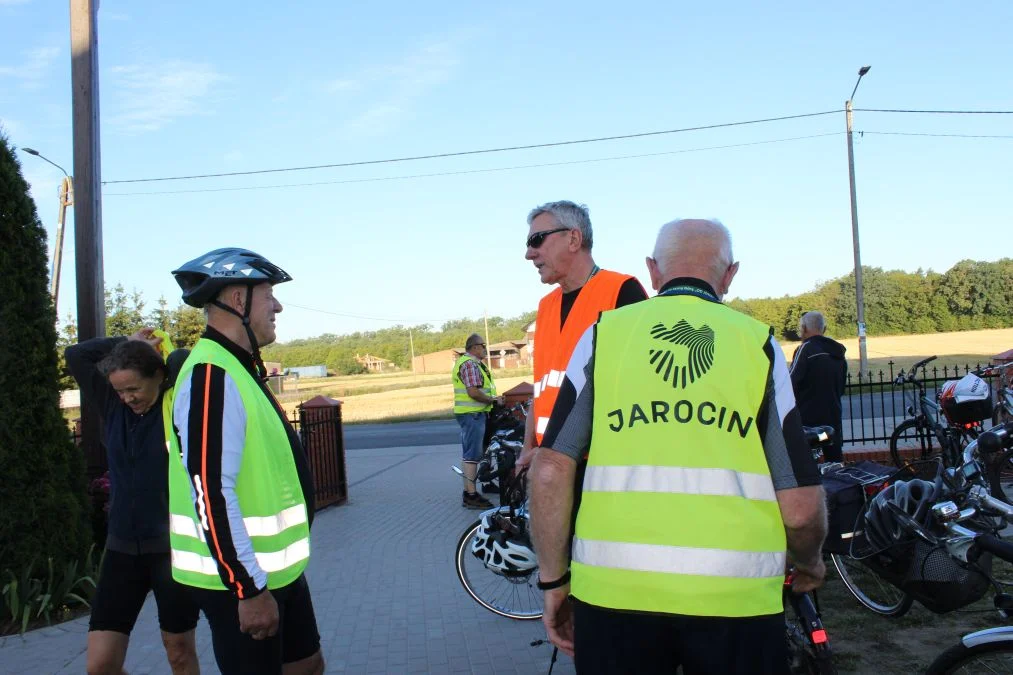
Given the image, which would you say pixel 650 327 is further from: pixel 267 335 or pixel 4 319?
pixel 4 319

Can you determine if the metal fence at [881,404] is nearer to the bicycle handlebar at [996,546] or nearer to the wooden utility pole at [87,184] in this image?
the bicycle handlebar at [996,546]

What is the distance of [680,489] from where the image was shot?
1.91 m

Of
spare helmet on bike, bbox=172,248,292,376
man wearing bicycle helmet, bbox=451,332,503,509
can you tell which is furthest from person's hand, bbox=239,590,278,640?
man wearing bicycle helmet, bbox=451,332,503,509

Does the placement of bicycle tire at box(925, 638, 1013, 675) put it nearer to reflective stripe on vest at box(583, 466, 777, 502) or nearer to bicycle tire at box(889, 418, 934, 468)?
reflective stripe on vest at box(583, 466, 777, 502)

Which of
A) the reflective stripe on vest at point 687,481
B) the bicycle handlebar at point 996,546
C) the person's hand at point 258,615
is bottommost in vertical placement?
the bicycle handlebar at point 996,546

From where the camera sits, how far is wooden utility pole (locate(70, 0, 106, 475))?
682 cm

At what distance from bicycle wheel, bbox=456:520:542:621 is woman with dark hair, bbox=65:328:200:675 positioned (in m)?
2.23

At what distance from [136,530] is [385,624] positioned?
2.46 metres

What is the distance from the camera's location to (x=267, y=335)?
2830mm

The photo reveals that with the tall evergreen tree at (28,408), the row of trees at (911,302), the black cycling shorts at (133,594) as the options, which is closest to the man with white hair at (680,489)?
the black cycling shorts at (133,594)

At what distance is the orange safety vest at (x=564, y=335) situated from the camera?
326 cm

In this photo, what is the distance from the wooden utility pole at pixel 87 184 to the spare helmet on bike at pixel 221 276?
4526 millimetres

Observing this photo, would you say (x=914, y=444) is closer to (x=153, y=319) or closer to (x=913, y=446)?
(x=913, y=446)

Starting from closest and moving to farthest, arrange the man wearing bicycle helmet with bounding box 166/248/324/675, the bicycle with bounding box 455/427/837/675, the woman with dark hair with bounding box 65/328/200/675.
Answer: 1. the man wearing bicycle helmet with bounding box 166/248/324/675
2. the woman with dark hair with bounding box 65/328/200/675
3. the bicycle with bounding box 455/427/837/675
